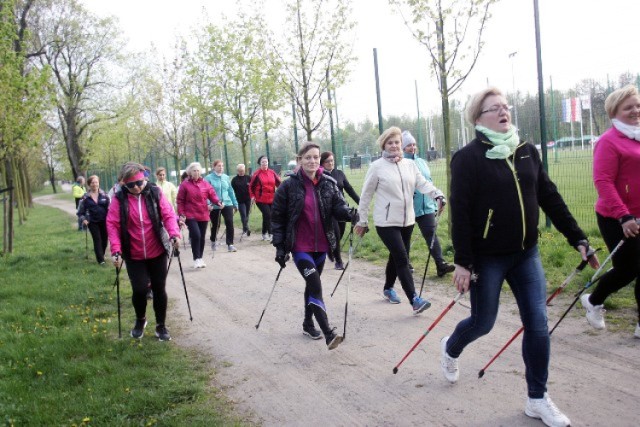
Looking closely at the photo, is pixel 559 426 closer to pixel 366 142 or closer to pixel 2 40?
pixel 2 40

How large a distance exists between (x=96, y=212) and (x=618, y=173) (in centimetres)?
1035

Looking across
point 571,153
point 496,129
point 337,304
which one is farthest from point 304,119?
point 496,129

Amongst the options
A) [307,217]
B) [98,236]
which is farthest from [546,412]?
[98,236]

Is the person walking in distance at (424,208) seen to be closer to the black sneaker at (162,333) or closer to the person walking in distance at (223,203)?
the black sneaker at (162,333)

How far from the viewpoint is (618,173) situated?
5164 millimetres

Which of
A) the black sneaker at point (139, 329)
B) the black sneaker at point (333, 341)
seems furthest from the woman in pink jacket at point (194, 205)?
the black sneaker at point (333, 341)

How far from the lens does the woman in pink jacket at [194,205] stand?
11.5 meters

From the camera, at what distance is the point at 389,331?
20.7 feet

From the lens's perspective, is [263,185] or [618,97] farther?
[263,185]

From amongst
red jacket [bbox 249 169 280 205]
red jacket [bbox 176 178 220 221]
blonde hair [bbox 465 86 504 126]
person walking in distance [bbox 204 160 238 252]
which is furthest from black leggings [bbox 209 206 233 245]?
blonde hair [bbox 465 86 504 126]

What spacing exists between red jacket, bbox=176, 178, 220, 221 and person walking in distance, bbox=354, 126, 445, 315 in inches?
209

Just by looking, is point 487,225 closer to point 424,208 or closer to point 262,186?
point 424,208

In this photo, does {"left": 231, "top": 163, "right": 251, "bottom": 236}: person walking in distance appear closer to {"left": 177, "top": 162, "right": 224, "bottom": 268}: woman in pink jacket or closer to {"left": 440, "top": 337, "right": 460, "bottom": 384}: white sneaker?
{"left": 177, "top": 162, "right": 224, "bottom": 268}: woman in pink jacket

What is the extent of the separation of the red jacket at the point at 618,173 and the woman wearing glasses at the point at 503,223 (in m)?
1.32
